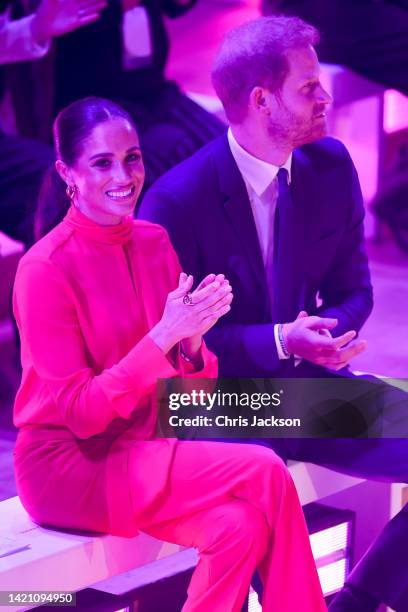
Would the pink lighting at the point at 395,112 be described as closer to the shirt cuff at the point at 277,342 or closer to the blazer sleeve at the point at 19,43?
the blazer sleeve at the point at 19,43

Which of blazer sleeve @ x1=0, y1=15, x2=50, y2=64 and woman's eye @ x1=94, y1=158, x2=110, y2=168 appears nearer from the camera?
woman's eye @ x1=94, y1=158, x2=110, y2=168

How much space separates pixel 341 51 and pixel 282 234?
1.74 metres

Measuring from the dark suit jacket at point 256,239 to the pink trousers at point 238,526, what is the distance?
407mm

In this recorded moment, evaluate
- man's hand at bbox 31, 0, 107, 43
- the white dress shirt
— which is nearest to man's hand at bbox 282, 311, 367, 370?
the white dress shirt

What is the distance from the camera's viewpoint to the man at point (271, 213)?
264 centimetres

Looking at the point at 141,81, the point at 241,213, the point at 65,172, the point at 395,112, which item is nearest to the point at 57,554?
the point at 65,172

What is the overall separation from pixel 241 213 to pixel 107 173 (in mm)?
434

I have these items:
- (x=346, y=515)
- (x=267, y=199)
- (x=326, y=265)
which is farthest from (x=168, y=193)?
(x=346, y=515)

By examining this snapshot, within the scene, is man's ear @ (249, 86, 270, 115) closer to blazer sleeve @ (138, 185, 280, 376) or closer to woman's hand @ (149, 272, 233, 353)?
blazer sleeve @ (138, 185, 280, 376)

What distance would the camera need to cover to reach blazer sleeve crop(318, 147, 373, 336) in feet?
9.25

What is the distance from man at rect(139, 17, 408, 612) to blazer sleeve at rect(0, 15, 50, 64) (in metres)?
0.95

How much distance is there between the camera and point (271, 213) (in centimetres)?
274

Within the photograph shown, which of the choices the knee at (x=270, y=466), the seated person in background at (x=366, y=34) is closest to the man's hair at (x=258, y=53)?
the knee at (x=270, y=466)

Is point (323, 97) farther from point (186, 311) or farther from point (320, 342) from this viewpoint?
point (186, 311)
